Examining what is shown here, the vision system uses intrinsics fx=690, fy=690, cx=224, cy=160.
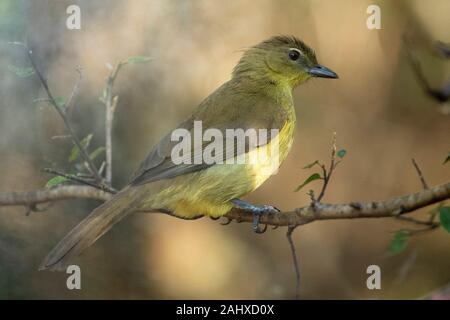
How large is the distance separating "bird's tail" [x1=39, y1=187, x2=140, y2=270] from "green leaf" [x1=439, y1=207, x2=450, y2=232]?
107cm

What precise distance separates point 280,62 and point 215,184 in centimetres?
74

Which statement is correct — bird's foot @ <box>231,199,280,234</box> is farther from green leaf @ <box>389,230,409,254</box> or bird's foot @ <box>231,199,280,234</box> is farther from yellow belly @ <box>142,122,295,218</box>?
green leaf @ <box>389,230,409,254</box>

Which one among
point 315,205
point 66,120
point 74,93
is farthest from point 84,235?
point 315,205

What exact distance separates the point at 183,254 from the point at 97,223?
79 cm

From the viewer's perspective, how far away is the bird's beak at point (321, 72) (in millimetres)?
2958

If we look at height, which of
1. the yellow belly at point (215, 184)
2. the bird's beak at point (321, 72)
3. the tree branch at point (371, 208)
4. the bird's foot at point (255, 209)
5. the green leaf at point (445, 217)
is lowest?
the green leaf at point (445, 217)

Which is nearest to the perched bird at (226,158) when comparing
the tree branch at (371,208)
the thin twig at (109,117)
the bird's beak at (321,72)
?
the bird's beak at (321,72)

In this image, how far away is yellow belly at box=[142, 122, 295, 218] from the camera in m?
2.55

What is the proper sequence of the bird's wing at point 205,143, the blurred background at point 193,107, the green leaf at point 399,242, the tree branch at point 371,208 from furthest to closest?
the blurred background at point 193,107, the bird's wing at point 205,143, the green leaf at point 399,242, the tree branch at point 371,208

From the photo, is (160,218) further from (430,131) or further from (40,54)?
(430,131)

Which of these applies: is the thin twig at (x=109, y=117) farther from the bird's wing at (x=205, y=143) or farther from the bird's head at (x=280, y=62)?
the bird's head at (x=280, y=62)

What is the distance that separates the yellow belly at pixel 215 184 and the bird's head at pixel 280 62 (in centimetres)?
54

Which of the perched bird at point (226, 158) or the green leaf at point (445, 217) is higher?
the perched bird at point (226, 158)
